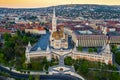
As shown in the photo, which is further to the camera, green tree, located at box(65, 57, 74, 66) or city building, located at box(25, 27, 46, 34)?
city building, located at box(25, 27, 46, 34)

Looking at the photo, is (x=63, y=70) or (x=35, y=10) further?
(x=35, y=10)

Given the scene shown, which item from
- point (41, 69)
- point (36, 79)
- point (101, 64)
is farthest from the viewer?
point (101, 64)

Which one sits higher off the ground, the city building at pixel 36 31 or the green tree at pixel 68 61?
the green tree at pixel 68 61

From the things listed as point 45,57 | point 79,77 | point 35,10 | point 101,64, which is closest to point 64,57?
point 45,57

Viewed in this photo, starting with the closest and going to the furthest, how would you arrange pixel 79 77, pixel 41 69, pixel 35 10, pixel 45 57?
1. pixel 79 77
2. pixel 41 69
3. pixel 45 57
4. pixel 35 10

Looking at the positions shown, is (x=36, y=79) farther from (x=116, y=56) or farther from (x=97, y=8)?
(x=97, y=8)

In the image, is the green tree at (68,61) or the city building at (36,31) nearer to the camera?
the green tree at (68,61)

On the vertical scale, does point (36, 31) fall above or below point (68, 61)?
below

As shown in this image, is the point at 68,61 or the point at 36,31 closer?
the point at 68,61

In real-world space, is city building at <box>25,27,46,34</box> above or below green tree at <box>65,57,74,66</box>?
below

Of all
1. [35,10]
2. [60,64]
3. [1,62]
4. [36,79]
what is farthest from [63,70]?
[35,10]

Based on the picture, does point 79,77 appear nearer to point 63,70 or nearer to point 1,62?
point 63,70
